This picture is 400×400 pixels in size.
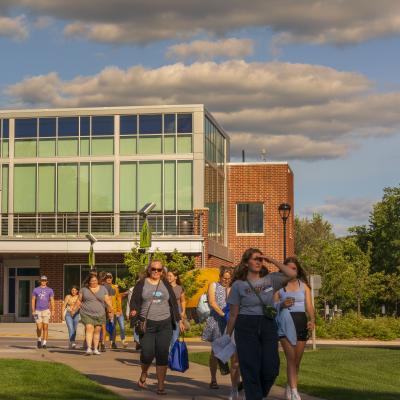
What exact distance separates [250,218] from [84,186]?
9.51 meters

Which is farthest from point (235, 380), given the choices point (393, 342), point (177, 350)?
point (393, 342)

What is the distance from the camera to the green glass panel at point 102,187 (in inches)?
1874

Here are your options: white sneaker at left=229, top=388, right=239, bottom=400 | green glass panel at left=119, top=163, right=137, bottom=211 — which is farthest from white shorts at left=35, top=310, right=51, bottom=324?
green glass panel at left=119, top=163, right=137, bottom=211

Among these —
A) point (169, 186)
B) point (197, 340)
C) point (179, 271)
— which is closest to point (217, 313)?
point (197, 340)

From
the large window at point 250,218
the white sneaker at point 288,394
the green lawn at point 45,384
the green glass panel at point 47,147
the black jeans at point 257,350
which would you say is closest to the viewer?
the black jeans at point 257,350

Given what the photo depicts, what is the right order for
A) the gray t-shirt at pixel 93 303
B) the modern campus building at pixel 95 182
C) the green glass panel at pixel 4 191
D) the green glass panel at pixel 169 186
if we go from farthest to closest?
the green glass panel at pixel 4 191 < the green glass panel at pixel 169 186 < the modern campus building at pixel 95 182 < the gray t-shirt at pixel 93 303

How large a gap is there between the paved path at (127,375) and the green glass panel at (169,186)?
24.6 metres

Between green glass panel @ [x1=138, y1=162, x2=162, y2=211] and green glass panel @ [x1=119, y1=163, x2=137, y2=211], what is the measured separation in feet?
1.07

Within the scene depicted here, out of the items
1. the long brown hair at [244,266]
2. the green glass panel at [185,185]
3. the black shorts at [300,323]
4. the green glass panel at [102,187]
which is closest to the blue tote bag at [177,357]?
the black shorts at [300,323]

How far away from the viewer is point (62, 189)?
4797cm

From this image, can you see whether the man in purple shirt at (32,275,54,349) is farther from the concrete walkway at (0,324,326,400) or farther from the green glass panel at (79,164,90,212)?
the green glass panel at (79,164,90,212)

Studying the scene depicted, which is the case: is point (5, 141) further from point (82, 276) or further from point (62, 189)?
point (82, 276)

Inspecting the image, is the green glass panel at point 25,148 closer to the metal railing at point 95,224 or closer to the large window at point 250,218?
the metal railing at point 95,224

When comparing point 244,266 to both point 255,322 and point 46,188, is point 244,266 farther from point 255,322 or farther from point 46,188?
point 46,188
